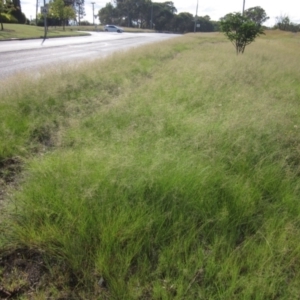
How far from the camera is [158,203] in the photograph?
2.42 metres

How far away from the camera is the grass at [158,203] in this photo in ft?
6.13

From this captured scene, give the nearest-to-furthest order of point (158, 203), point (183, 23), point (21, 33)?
point (158, 203) → point (21, 33) → point (183, 23)

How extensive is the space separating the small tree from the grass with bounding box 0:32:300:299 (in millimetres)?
12861

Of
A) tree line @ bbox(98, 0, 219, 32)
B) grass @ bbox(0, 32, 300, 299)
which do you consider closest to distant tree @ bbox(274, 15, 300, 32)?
tree line @ bbox(98, 0, 219, 32)

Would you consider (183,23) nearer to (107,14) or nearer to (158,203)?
(107,14)

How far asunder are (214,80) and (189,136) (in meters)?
4.42

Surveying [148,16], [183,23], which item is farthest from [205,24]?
[148,16]

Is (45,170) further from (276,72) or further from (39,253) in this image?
(276,72)

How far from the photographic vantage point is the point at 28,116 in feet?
15.4

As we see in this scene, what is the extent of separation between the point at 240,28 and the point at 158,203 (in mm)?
16024

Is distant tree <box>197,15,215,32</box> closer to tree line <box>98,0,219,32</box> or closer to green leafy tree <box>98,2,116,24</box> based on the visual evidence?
tree line <box>98,0,219,32</box>

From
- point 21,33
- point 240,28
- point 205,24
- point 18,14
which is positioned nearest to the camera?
point 240,28

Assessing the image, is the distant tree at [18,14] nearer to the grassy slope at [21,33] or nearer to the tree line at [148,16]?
the grassy slope at [21,33]

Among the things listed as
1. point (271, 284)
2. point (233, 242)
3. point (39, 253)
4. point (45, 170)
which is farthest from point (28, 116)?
point (271, 284)
